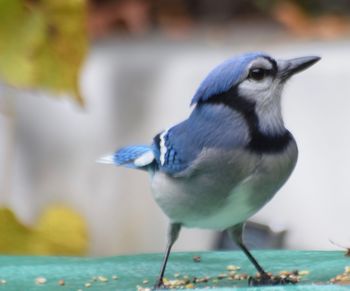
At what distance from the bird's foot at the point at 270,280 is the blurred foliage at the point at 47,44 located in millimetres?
1240

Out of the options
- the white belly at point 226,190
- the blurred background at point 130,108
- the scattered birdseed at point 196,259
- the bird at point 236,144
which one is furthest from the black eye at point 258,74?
the blurred background at point 130,108

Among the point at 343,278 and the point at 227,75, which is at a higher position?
the point at 227,75

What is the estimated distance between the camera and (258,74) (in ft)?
5.50

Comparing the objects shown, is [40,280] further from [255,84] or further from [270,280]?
[255,84]

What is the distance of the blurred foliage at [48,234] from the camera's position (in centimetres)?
274

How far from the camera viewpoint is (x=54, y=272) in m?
1.95

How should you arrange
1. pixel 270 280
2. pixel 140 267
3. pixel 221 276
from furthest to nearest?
pixel 140 267
pixel 221 276
pixel 270 280

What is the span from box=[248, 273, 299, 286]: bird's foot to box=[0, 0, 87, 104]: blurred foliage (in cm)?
124

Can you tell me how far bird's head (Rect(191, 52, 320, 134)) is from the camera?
1671 millimetres

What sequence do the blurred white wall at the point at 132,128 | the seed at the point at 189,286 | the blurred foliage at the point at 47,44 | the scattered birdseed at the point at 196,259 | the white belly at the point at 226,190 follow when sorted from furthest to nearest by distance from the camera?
the blurred white wall at the point at 132,128 < the blurred foliage at the point at 47,44 < the scattered birdseed at the point at 196,259 < the seed at the point at 189,286 < the white belly at the point at 226,190

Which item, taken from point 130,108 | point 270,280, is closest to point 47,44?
point 130,108

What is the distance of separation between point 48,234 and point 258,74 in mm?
1476

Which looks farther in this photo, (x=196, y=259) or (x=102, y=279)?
(x=196, y=259)

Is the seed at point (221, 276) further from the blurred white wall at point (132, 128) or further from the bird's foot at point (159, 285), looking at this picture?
the blurred white wall at point (132, 128)
